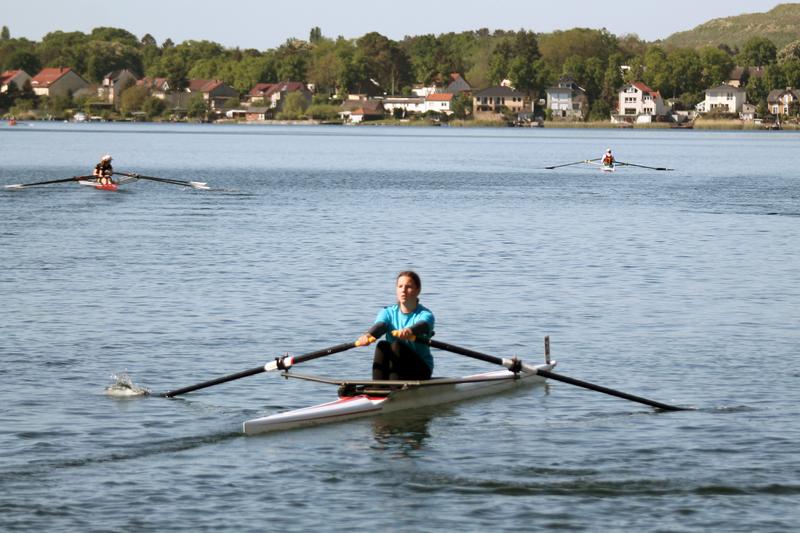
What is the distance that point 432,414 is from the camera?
1912cm

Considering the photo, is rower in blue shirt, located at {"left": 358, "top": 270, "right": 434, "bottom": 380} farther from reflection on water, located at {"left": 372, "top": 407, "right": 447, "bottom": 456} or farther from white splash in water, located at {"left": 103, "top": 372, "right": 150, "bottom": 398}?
white splash in water, located at {"left": 103, "top": 372, "right": 150, "bottom": 398}

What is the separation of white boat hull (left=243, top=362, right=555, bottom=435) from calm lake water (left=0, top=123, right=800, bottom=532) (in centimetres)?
20

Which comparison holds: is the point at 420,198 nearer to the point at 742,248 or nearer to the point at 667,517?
the point at 742,248

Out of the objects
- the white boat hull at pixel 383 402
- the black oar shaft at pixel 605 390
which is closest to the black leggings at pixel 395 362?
the white boat hull at pixel 383 402

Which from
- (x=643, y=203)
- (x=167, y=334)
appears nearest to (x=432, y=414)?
(x=167, y=334)

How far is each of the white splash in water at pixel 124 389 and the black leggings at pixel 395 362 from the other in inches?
145

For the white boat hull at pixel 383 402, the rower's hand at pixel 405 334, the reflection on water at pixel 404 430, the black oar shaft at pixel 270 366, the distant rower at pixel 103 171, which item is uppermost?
the distant rower at pixel 103 171

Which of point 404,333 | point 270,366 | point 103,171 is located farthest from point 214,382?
point 103,171

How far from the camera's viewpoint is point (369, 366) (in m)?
22.7

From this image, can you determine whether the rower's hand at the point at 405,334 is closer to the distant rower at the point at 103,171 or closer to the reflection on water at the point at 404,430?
the reflection on water at the point at 404,430

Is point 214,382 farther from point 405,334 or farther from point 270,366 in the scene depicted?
point 405,334

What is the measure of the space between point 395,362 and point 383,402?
0.56 meters

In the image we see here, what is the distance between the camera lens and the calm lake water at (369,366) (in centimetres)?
1492

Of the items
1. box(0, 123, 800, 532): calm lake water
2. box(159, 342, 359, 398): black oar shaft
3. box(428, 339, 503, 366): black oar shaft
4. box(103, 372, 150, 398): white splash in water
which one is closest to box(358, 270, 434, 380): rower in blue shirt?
box(428, 339, 503, 366): black oar shaft
